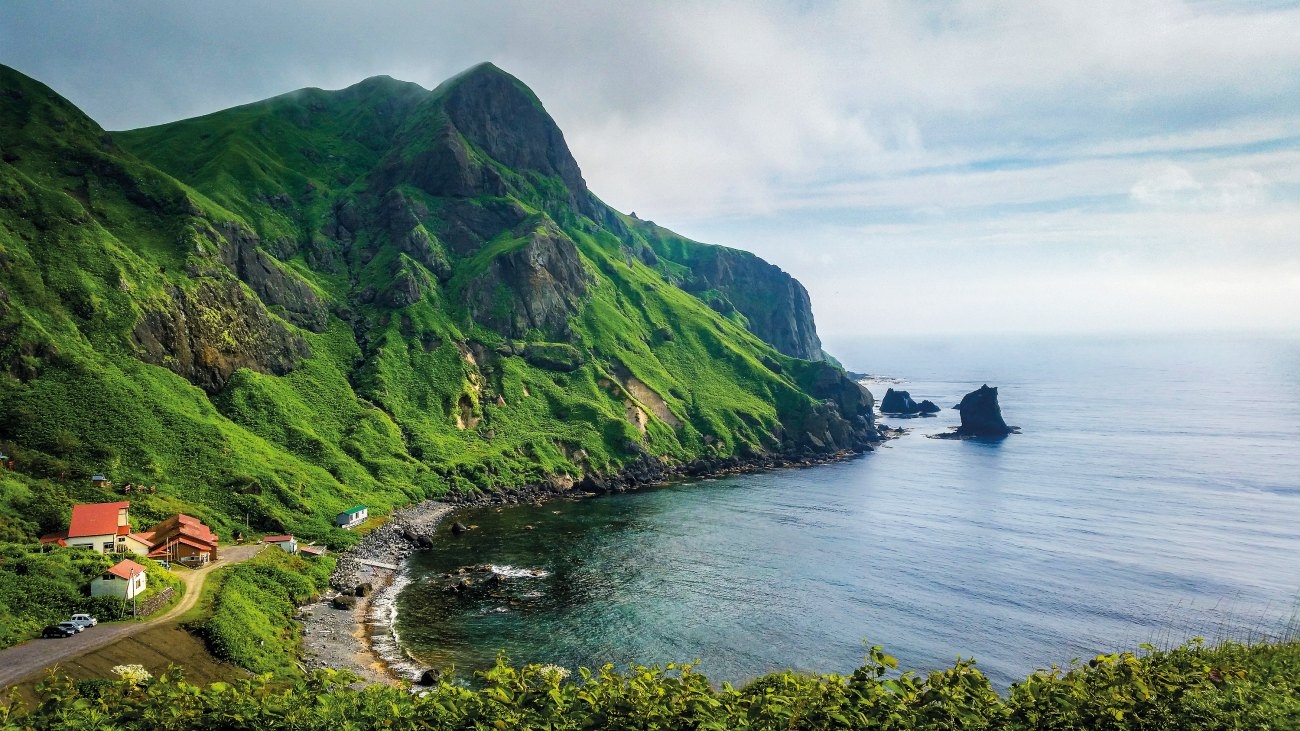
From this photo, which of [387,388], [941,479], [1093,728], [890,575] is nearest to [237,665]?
[1093,728]

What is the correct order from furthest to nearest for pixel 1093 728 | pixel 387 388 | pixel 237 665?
1. pixel 387 388
2. pixel 237 665
3. pixel 1093 728

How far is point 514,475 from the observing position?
443 ft

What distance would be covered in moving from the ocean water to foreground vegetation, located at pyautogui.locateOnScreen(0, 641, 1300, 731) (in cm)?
3579

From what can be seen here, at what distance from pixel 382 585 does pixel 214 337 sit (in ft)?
239

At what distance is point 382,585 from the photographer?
80.9m

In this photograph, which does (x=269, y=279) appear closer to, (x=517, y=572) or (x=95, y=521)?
(x=95, y=521)

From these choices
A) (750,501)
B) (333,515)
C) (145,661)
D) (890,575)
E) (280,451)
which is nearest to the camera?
(145,661)

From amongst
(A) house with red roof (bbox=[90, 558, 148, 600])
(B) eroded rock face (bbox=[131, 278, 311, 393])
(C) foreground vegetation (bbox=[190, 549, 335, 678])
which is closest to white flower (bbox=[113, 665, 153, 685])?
(C) foreground vegetation (bbox=[190, 549, 335, 678])

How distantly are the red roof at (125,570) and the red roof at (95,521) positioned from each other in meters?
12.4

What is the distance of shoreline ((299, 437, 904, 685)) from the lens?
59.6 meters

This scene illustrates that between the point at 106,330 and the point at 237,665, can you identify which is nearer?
the point at 237,665

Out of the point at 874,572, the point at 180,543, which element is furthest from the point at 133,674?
the point at 874,572

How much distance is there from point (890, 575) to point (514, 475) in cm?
7852

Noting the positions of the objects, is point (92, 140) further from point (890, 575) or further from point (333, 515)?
point (890, 575)
